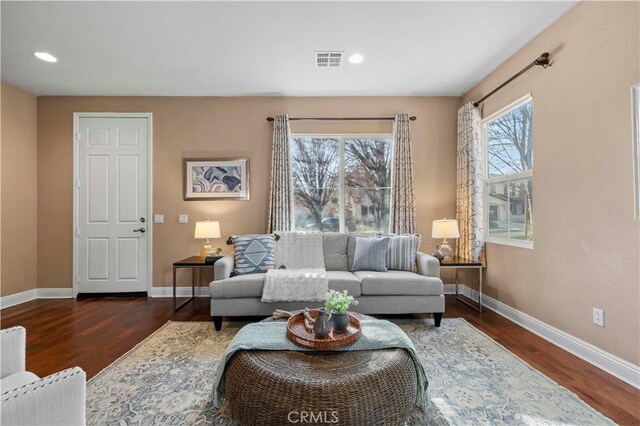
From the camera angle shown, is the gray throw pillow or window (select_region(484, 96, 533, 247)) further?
the gray throw pillow

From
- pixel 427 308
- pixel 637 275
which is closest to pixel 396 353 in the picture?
pixel 427 308

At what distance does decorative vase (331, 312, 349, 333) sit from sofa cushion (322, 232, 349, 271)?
167 cm

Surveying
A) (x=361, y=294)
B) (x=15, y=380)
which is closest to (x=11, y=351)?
(x=15, y=380)

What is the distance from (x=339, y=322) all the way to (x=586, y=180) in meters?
2.19

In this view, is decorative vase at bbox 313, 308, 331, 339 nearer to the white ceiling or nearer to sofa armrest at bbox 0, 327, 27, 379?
sofa armrest at bbox 0, 327, 27, 379

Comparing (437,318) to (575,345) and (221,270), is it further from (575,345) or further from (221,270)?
(221,270)

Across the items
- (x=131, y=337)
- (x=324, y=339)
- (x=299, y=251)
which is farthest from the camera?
(x=299, y=251)

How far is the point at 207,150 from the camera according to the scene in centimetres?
394

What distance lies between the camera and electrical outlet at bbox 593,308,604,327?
2.07 metres

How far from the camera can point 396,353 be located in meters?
1.54

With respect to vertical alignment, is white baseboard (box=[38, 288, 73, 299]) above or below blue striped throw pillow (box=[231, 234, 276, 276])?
below

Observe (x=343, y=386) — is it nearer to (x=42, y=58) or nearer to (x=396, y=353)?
(x=396, y=353)

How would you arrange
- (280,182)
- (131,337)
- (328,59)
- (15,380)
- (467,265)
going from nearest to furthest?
(15,380)
(131,337)
(328,59)
(467,265)
(280,182)
